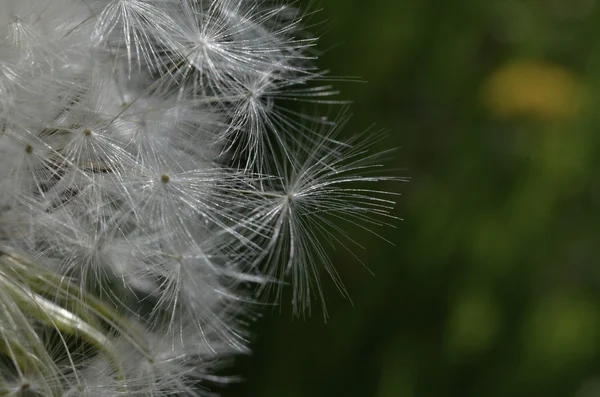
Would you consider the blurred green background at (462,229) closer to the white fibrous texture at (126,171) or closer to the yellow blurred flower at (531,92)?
the yellow blurred flower at (531,92)

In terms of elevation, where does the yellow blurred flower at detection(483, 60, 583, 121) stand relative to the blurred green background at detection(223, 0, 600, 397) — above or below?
above

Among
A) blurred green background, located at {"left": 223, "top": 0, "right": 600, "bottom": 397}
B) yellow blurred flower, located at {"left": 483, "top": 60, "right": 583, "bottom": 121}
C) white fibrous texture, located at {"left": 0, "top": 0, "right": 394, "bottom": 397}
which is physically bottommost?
white fibrous texture, located at {"left": 0, "top": 0, "right": 394, "bottom": 397}

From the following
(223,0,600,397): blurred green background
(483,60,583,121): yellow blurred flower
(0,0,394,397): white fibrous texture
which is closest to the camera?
(0,0,394,397): white fibrous texture

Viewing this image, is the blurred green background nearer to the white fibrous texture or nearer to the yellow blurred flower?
the yellow blurred flower

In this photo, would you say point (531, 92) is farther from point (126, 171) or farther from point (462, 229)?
point (126, 171)

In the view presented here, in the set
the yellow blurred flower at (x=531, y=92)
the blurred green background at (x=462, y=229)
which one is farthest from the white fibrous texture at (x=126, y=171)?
the yellow blurred flower at (x=531, y=92)

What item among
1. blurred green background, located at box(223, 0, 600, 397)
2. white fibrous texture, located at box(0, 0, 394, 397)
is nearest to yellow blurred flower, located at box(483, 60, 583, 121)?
blurred green background, located at box(223, 0, 600, 397)

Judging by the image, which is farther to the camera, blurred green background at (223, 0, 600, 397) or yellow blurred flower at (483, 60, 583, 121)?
yellow blurred flower at (483, 60, 583, 121)
